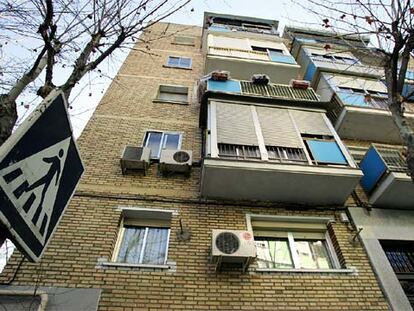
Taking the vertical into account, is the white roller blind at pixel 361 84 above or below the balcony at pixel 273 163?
above

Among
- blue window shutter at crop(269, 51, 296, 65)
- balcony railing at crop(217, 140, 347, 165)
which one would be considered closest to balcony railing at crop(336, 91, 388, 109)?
blue window shutter at crop(269, 51, 296, 65)

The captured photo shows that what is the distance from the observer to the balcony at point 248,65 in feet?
41.6

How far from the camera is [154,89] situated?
11.9 meters

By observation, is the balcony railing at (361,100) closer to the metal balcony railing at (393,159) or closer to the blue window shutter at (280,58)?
the metal balcony railing at (393,159)

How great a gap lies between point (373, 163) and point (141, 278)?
21.1 feet

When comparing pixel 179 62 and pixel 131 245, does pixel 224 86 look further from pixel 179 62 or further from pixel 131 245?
pixel 179 62

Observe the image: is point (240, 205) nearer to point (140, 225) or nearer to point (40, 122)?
point (140, 225)

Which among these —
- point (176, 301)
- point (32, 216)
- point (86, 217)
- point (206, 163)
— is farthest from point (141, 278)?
point (32, 216)

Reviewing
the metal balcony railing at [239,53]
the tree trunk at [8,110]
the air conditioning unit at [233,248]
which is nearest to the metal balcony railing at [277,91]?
the metal balcony railing at [239,53]

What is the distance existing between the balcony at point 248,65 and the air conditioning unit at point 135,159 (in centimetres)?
624

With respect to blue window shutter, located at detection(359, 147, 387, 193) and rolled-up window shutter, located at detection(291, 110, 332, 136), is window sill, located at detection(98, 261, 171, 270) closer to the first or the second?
rolled-up window shutter, located at detection(291, 110, 332, 136)

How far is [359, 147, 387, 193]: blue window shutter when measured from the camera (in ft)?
25.1

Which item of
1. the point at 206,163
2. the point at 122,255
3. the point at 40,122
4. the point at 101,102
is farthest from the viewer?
the point at 101,102

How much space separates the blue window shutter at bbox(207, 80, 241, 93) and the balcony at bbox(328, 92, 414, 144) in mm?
3344
